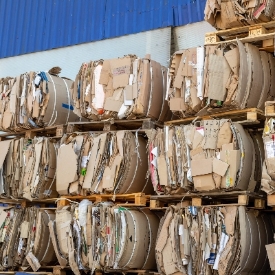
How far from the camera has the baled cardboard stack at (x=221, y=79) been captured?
21.8 ft

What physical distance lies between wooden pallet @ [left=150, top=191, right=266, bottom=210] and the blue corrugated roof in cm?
369

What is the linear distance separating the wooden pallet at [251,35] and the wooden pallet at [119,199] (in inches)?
79.2

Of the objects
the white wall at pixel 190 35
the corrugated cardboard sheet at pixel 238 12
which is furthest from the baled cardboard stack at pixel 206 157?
the white wall at pixel 190 35

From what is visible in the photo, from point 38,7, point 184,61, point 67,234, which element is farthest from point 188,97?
point 38,7

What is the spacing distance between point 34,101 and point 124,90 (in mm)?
1508

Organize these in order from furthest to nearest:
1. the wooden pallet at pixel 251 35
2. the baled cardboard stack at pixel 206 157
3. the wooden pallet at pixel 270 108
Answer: the wooden pallet at pixel 251 35 < the baled cardboard stack at pixel 206 157 < the wooden pallet at pixel 270 108

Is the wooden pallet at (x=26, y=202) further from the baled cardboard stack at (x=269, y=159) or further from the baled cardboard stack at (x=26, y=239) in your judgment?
the baled cardboard stack at (x=269, y=159)

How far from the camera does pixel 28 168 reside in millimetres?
8102

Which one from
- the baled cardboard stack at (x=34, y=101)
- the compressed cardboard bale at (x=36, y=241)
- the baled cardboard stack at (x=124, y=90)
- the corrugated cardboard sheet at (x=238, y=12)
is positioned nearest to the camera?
the corrugated cardboard sheet at (x=238, y=12)

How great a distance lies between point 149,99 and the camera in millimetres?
7395

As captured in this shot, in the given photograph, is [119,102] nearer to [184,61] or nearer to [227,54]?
[184,61]

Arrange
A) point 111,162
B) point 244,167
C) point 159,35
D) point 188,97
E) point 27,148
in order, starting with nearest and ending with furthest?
point 244,167 → point 188,97 → point 111,162 → point 27,148 → point 159,35

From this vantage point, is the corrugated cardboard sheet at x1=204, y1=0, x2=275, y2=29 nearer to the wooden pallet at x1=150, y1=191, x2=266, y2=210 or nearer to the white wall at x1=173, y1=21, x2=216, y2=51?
the wooden pallet at x1=150, y1=191, x2=266, y2=210

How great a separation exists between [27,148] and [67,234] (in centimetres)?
151
